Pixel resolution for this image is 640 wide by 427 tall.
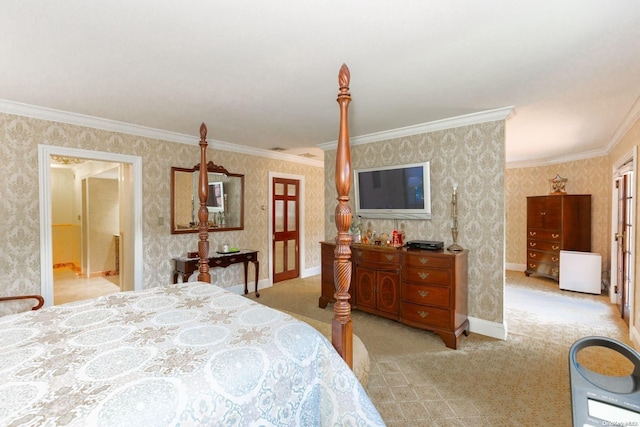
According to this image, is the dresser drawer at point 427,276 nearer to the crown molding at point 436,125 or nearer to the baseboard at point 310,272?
the crown molding at point 436,125

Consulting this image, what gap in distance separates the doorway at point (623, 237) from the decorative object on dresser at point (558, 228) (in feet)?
2.88

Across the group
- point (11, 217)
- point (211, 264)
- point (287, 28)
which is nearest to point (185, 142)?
point (211, 264)

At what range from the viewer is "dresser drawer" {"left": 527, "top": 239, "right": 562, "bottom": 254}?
5.51 metres

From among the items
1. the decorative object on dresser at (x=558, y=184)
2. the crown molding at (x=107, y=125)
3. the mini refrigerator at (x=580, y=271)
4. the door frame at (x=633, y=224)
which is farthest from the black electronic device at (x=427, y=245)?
the decorative object on dresser at (x=558, y=184)

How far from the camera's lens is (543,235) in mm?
5738

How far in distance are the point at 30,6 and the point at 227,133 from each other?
255 centimetres

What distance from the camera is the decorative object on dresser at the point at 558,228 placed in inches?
213

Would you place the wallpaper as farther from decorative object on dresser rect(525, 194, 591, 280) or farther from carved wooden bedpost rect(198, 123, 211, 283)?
decorative object on dresser rect(525, 194, 591, 280)

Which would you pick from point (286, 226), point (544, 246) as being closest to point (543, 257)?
point (544, 246)

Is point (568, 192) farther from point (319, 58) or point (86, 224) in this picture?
point (86, 224)

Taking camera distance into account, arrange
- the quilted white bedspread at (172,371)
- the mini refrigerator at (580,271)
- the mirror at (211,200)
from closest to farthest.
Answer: the quilted white bedspread at (172,371), the mirror at (211,200), the mini refrigerator at (580,271)

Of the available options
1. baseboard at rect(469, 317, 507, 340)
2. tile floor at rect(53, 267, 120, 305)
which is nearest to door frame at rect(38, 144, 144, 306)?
tile floor at rect(53, 267, 120, 305)

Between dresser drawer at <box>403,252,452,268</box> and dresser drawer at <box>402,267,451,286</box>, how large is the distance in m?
0.05

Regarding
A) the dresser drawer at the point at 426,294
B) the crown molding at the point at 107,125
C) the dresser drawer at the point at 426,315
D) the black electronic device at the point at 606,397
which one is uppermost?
the crown molding at the point at 107,125
